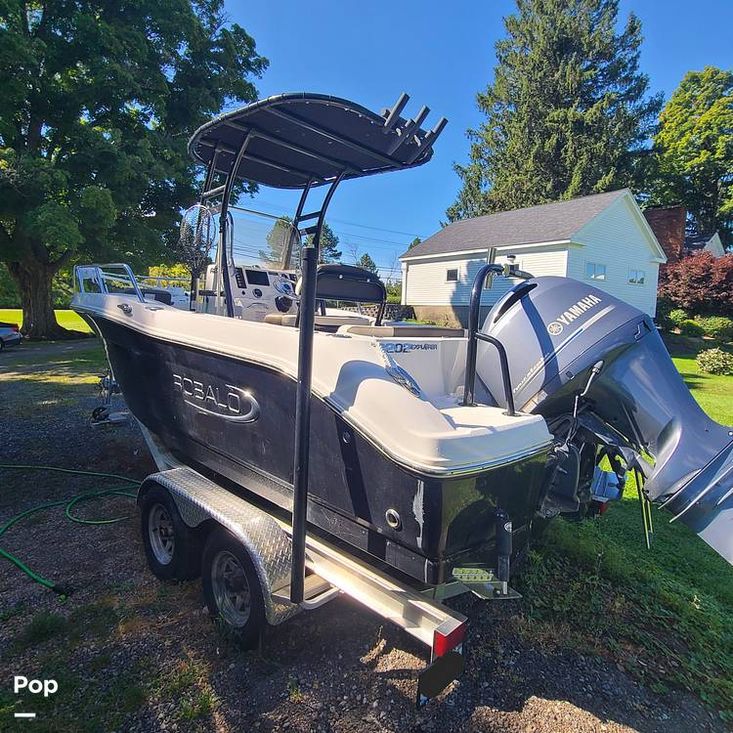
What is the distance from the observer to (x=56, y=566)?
10.3 ft

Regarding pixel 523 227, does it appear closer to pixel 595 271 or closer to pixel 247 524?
pixel 595 271

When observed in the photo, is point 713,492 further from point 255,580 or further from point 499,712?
point 255,580

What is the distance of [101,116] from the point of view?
15375 millimetres

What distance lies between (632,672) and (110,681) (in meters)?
2.53

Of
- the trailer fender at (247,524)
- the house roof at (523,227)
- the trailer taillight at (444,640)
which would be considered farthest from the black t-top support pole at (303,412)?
the house roof at (523,227)

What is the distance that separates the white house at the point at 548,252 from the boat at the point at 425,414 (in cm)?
1501

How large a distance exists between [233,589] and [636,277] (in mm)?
22838

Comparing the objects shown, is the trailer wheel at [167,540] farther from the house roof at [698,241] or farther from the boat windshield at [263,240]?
the house roof at [698,241]

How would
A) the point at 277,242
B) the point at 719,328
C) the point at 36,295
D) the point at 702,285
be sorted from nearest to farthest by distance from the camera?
1. the point at 277,242
2. the point at 36,295
3. the point at 719,328
4. the point at 702,285

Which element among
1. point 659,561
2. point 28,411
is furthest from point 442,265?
point 659,561

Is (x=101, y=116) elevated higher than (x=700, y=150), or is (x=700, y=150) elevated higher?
(x=700, y=150)

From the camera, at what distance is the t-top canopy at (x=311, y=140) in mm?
3096

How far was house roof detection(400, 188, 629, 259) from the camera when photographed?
18.6 metres

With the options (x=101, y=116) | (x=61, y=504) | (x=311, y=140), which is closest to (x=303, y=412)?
(x=311, y=140)
